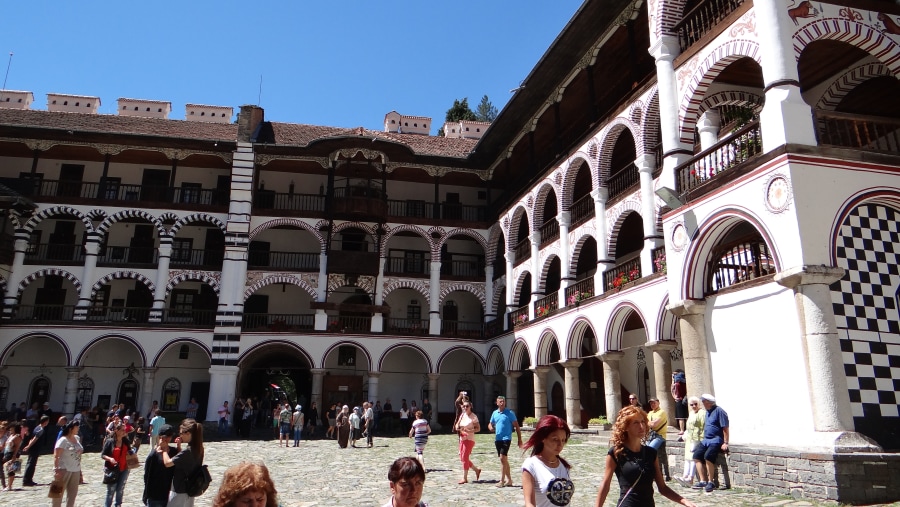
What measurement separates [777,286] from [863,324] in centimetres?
122

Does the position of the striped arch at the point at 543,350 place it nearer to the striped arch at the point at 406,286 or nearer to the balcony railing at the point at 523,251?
the balcony railing at the point at 523,251

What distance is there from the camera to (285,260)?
26859mm

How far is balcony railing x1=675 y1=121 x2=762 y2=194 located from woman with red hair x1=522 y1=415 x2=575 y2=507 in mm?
6869

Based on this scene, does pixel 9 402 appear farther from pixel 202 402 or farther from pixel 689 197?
pixel 689 197

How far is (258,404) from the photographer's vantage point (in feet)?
82.5

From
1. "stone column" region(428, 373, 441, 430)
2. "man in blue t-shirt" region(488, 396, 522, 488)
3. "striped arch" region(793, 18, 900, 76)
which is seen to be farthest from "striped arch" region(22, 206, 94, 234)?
"striped arch" region(793, 18, 900, 76)

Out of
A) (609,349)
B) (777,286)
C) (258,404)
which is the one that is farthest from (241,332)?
(777,286)

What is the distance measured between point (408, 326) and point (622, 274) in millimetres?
13394

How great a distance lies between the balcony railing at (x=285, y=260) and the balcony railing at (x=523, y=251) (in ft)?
27.2

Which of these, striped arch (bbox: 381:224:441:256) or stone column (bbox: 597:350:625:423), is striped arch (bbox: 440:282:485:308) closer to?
striped arch (bbox: 381:224:441:256)

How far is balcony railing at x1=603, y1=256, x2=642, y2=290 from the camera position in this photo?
15.4 meters

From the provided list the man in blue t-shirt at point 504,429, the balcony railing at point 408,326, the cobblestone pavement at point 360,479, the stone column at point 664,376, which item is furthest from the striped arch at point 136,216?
the man in blue t-shirt at point 504,429

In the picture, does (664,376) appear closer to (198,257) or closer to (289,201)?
(289,201)

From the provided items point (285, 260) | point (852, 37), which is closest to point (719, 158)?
point (852, 37)
